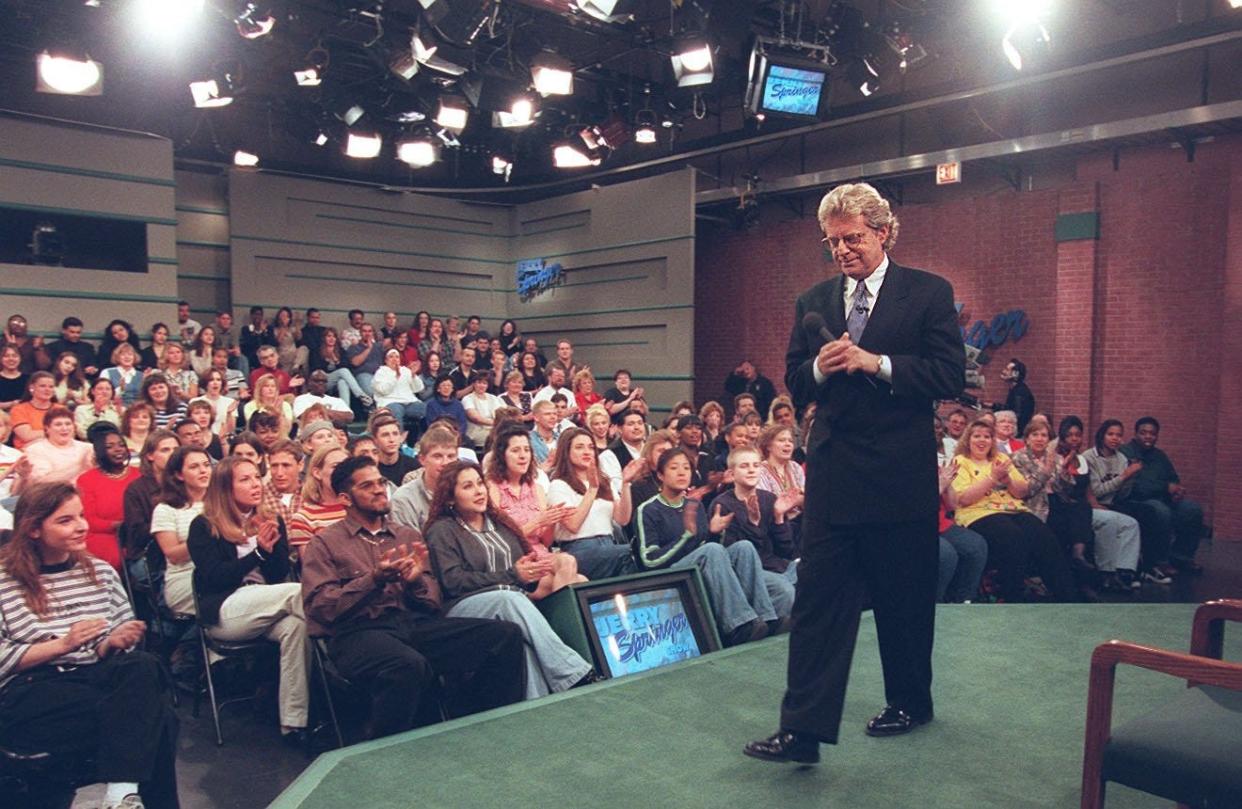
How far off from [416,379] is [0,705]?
24.9ft

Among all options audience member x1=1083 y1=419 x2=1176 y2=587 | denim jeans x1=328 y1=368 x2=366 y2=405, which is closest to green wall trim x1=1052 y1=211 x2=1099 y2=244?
audience member x1=1083 y1=419 x2=1176 y2=587

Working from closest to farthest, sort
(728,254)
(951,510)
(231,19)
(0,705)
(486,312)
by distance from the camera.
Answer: (0,705)
(951,510)
(231,19)
(728,254)
(486,312)

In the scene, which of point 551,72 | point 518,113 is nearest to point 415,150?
point 518,113

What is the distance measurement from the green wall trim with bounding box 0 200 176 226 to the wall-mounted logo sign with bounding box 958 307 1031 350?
8642 millimetres

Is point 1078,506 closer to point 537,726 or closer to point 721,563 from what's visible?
point 721,563

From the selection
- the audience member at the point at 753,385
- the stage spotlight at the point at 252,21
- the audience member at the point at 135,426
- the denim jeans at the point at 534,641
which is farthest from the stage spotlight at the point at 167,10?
the audience member at the point at 753,385

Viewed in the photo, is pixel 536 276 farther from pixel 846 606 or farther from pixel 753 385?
pixel 846 606

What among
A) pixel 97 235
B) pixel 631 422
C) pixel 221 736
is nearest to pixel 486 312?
pixel 97 235

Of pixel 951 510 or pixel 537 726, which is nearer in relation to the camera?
pixel 537 726

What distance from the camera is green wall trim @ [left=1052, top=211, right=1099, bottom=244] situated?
871 centimetres

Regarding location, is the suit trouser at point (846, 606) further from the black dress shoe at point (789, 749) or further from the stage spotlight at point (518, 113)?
the stage spotlight at point (518, 113)

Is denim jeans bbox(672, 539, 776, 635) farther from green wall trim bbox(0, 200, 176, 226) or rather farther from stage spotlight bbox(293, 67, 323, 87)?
green wall trim bbox(0, 200, 176, 226)

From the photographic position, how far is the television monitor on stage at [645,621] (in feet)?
11.5

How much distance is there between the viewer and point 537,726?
261 cm
